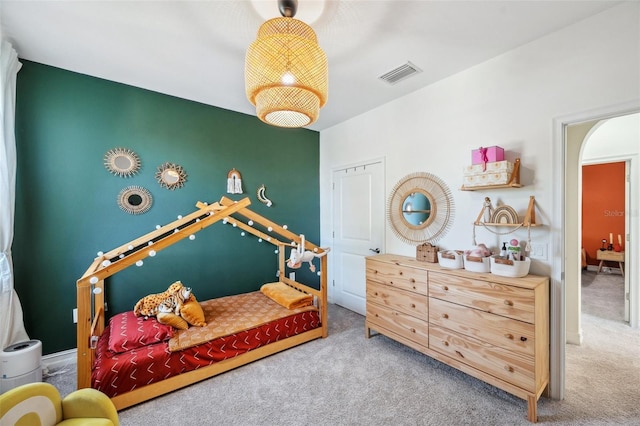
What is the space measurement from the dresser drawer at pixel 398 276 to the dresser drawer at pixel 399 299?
5 cm

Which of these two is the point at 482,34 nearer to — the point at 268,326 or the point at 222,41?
the point at 222,41

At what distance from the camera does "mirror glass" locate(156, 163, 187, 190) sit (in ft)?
9.94

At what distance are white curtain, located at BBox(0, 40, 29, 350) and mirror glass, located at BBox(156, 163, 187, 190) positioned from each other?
1.12m

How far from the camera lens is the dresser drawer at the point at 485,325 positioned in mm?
1819

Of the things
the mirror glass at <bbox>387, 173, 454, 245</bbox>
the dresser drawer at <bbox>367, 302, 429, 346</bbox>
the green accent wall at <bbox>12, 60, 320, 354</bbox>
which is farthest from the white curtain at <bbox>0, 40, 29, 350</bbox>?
the mirror glass at <bbox>387, 173, 454, 245</bbox>

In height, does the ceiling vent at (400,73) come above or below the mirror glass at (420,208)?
above

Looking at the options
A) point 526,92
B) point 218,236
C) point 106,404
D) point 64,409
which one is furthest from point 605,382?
point 218,236

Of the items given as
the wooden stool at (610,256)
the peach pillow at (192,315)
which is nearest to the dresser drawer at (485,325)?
the peach pillow at (192,315)

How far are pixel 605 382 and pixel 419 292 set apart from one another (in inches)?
62.8

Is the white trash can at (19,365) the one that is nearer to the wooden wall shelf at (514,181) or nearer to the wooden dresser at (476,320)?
the wooden dresser at (476,320)

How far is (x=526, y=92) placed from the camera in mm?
2180

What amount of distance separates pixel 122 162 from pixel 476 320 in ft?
12.4

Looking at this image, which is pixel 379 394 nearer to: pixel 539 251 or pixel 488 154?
pixel 539 251

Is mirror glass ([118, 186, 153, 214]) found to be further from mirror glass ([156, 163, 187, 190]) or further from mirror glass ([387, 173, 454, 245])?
mirror glass ([387, 173, 454, 245])
